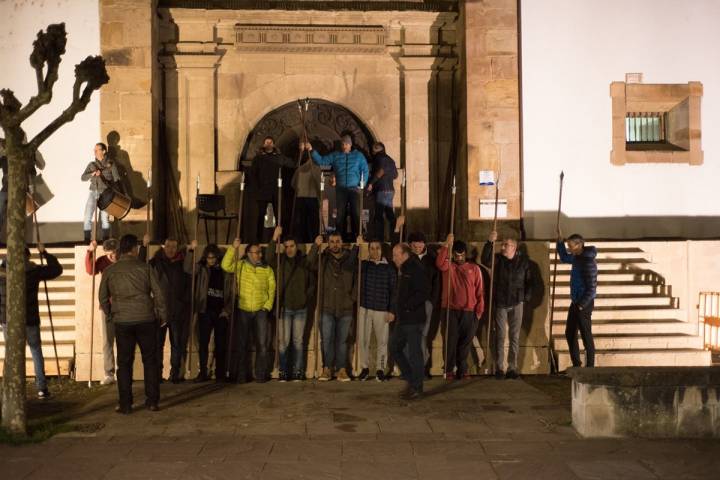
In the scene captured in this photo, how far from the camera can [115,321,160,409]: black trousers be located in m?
8.59

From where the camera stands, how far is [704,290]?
1321 centimetres

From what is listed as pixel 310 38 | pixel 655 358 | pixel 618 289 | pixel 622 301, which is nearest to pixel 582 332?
pixel 655 358

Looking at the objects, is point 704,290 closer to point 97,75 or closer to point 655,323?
point 655,323

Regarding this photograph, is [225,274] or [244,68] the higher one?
[244,68]

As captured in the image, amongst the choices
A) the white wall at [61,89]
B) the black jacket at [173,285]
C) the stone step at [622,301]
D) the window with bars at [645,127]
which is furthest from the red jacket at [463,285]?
the white wall at [61,89]

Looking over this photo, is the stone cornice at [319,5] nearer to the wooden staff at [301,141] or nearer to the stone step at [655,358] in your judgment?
the wooden staff at [301,141]

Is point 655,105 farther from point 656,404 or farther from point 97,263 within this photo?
point 97,263

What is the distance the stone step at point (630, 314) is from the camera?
1186 centimetres

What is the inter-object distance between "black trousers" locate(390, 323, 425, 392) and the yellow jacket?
6.06 feet

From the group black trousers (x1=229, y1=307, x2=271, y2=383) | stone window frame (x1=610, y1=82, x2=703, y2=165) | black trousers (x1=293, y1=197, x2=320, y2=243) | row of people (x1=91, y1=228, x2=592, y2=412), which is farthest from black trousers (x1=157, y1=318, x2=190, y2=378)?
stone window frame (x1=610, y1=82, x2=703, y2=165)

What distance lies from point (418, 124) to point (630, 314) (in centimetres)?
511

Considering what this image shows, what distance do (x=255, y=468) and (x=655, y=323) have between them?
7.14m

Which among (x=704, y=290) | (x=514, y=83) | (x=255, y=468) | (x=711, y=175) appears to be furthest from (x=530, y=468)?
(x=711, y=175)

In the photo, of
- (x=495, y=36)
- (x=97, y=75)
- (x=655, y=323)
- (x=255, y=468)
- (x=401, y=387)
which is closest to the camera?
(x=255, y=468)
